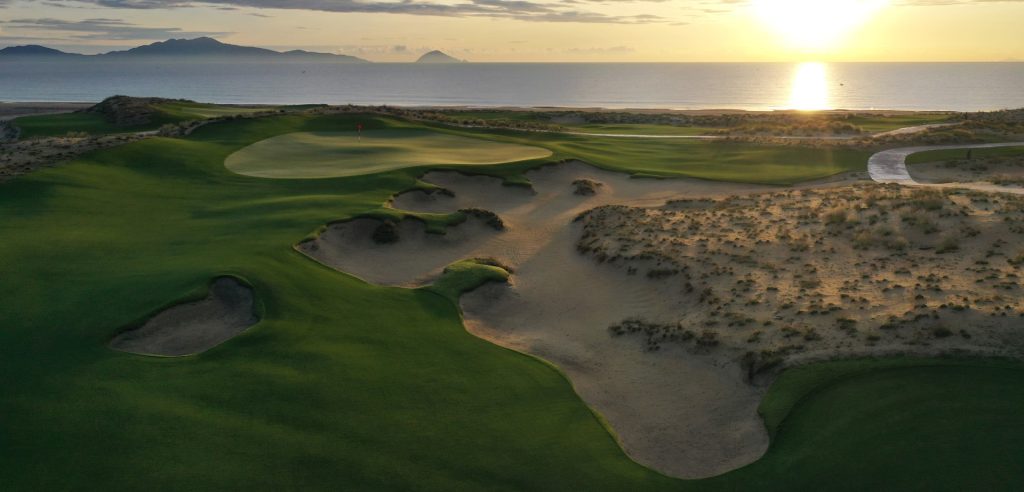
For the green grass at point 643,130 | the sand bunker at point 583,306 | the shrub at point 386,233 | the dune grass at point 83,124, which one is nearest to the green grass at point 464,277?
the sand bunker at point 583,306

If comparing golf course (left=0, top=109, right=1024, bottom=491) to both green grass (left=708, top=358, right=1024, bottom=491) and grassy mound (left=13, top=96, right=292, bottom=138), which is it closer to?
green grass (left=708, top=358, right=1024, bottom=491)

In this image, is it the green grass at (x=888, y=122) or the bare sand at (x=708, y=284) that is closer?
the bare sand at (x=708, y=284)

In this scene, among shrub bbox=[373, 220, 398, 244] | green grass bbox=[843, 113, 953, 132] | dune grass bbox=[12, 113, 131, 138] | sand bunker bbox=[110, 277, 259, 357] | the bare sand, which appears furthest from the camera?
green grass bbox=[843, 113, 953, 132]

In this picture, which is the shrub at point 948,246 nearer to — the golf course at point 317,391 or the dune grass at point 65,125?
the golf course at point 317,391

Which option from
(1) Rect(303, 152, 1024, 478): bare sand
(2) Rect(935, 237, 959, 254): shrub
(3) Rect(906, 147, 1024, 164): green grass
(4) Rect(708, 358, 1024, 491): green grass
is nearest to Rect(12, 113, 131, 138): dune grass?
(1) Rect(303, 152, 1024, 478): bare sand

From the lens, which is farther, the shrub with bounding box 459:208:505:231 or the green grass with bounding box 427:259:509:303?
the shrub with bounding box 459:208:505:231

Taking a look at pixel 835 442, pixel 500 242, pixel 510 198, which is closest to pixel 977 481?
pixel 835 442

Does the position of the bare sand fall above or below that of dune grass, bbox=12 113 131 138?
below
